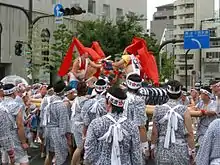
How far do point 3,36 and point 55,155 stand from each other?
26.1 metres

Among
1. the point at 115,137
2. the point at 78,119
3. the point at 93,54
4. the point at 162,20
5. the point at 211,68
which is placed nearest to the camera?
the point at 115,137

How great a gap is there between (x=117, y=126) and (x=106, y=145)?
24 centimetres

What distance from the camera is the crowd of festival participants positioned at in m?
5.31

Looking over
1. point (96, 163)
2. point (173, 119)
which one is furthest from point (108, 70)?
point (96, 163)

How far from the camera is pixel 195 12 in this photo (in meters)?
91.2

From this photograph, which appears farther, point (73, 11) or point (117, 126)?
point (73, 11)

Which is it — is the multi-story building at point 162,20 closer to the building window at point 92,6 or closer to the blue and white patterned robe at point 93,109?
the building window at point 92,6

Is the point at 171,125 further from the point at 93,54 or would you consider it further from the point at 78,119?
the point at 93,54

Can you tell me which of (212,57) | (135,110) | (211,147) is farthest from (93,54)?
(212,57)

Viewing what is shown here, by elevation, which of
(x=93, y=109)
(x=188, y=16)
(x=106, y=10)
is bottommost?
(x=93, y=109)

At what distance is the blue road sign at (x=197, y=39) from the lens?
3188 centimetres

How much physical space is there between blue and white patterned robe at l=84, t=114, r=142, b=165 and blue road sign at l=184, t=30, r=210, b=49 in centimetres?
2725

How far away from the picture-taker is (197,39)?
106 ft

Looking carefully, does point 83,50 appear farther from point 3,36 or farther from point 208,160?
point 3,36
